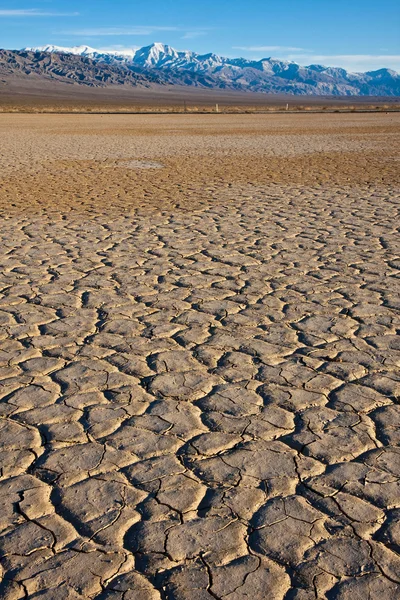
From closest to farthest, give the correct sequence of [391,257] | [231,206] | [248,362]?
1. [248,362]
2. [391,257]
3. [231,206]

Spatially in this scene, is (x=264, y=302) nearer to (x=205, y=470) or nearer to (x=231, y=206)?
(x=205, y=470)

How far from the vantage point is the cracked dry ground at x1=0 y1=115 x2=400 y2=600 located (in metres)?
2.13

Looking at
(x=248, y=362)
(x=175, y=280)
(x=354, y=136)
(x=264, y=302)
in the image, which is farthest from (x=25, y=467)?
(x=354, y=136)

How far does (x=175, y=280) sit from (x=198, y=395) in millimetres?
2032

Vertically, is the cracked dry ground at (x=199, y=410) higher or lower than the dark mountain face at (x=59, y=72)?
lower

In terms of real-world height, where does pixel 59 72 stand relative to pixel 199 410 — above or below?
above

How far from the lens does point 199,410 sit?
10.2ft

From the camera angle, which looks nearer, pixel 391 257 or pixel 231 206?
pixel 391 257

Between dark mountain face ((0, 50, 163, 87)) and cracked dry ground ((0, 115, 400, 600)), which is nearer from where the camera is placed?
cracked dry ground ((0, 115, 400, 600))

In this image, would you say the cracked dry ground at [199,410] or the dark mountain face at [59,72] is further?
the dark mountain face at [59,72]

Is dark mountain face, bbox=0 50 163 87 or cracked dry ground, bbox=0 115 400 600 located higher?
dark mountain face, bbox=0 50 163 87

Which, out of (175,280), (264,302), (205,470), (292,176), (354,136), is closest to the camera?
(205,470)

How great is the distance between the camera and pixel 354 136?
69.4ft

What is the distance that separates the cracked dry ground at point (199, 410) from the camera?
6.98 feet
